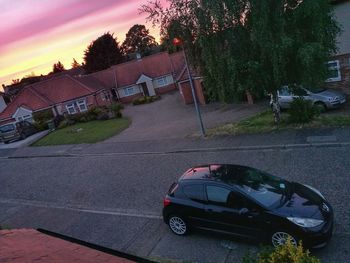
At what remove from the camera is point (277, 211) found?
8453mm

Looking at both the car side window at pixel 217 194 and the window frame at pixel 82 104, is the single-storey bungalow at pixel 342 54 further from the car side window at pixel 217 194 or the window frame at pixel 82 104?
the window frame at pixel 82 104

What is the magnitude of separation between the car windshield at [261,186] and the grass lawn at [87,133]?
17115mm

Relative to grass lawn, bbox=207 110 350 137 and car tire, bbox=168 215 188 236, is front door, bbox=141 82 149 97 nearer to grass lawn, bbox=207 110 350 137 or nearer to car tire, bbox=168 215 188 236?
grass lawn, bbox=207 110 350 137

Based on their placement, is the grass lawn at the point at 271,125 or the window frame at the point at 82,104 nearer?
the grass lawn at the point at 271,125

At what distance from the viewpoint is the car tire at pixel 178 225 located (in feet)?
32.9

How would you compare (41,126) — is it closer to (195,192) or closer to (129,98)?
(129,98)

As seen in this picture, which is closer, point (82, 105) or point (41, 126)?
point (41, 126)

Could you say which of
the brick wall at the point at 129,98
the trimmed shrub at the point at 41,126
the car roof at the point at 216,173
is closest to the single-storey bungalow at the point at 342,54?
the car roof at the point at 216,173

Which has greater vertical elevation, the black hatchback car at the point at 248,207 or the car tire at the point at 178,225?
the black hatchback car at the point at 248,207

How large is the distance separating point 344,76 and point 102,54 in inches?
1879

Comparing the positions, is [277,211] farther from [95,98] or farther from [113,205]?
[95,98]

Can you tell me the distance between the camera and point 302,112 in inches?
690

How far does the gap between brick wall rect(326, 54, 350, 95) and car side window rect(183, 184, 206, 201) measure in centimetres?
1708

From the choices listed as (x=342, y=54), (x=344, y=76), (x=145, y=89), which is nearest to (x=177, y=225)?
(x=342, y=54)
